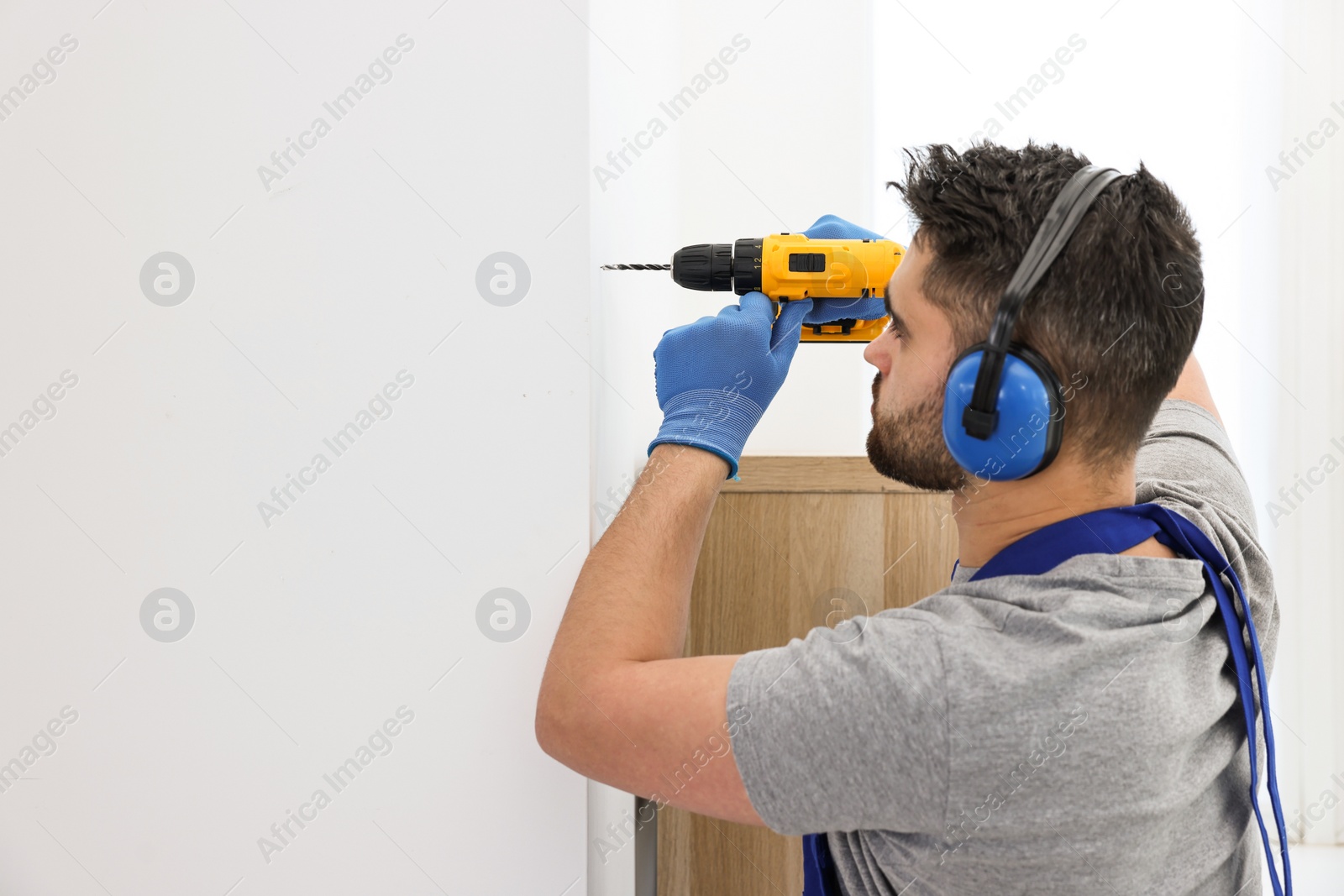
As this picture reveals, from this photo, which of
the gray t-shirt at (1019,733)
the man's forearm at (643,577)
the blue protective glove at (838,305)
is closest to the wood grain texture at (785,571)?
the blue protective glove at (838,305)

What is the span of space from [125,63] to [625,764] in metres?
0.86

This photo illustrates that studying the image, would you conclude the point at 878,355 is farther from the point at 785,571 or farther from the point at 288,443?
the point at 288,443

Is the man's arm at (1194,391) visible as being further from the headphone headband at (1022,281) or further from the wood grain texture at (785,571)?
the headphone headband at (1022,281)

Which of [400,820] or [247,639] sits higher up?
[247,639]

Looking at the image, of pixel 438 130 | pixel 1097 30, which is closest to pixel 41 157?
pixel 438 130

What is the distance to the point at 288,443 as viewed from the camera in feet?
2.62

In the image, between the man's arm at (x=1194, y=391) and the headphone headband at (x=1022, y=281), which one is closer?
the headphone headband at (x=1022, y=281)

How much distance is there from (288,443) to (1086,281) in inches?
29.8

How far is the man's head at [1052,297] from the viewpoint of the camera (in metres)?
0.64

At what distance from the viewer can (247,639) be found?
0.80 m

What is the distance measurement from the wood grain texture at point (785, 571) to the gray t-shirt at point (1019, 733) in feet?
1.56

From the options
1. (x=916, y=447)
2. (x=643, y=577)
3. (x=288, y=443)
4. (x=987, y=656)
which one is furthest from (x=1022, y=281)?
(x=288, y=443)

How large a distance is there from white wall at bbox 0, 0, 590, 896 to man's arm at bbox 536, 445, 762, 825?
0.27ft

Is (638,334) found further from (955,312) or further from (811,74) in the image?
(811,74)
